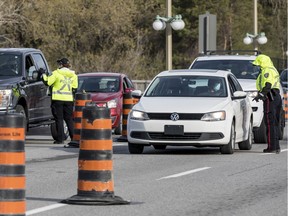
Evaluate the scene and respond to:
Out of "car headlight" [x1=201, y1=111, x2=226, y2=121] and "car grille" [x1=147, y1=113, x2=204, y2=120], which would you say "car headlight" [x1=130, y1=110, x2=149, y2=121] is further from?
"car headlight" [x1=201, y1=111, x2=226, y2=121]

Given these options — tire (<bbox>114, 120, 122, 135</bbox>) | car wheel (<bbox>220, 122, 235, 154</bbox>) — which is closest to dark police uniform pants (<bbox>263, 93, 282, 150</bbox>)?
car wheel (<bbox>220, 122, 235, 154</bbox>)

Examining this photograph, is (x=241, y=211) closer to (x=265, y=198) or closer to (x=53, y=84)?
(x=265, y=198)

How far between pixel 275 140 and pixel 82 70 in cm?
2925

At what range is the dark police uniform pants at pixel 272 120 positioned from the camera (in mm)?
20578

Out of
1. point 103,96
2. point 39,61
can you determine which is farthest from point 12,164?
point 103,96

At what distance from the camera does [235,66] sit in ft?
83.6

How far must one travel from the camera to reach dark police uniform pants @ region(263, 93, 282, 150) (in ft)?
67.5

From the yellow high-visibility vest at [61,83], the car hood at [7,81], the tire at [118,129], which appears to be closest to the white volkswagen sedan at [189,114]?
the yellow high-visibility vest at [61,83]

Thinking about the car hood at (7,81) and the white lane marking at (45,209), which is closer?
the white lane marking at (45,209)

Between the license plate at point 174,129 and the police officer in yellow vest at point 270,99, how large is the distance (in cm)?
193

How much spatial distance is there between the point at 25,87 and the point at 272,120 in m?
5.47

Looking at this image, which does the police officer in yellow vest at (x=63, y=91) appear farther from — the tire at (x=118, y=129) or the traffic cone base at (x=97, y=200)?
the traffic cone base at (x=97, y=200)

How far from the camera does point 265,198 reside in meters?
13.4

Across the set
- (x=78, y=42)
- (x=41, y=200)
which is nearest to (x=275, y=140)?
(x=41, y=200)
